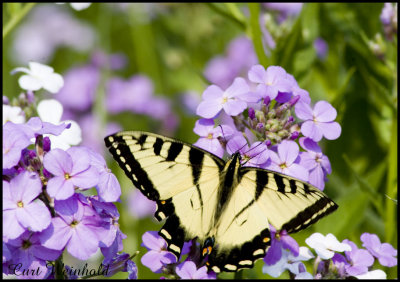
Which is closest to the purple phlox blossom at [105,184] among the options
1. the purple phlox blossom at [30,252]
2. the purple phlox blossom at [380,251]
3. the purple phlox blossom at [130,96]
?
the purple phlox blossom at [30,252]

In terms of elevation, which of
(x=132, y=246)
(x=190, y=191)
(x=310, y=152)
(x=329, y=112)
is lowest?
(x=132, y=246)

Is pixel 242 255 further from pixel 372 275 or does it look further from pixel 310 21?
pixel 310 21

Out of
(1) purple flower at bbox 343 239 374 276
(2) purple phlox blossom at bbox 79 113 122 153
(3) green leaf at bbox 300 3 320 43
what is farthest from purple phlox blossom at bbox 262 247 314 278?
(2) purple phlox blossom at bbox 79 113 122 153

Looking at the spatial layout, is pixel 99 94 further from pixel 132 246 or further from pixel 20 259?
pixel 20 259

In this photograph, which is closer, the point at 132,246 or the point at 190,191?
the point at 190,191

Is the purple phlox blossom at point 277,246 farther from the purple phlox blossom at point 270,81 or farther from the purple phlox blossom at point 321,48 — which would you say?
the purple phlox blossom at point 321,48

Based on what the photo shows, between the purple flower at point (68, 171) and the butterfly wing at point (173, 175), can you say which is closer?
the purple flower at point (68, 171)

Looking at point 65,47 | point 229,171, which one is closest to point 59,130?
point 229,171
